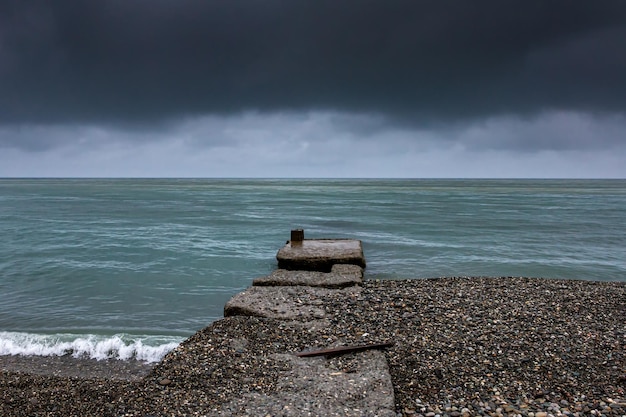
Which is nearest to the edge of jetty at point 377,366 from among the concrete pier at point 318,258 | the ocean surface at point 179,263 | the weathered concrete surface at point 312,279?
the weathered concrete surface at point 312,279

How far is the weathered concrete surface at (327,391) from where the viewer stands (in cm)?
495

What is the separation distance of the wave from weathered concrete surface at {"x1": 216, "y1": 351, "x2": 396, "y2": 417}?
3266 millimetres

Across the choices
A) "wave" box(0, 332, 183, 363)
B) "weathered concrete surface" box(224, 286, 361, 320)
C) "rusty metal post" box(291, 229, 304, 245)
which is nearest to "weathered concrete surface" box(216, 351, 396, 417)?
"weathered concrete surface" box(224, 286, 361, 320)

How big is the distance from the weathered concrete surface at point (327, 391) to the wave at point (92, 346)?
3266 millimetres

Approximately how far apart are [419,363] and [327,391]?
1514mm

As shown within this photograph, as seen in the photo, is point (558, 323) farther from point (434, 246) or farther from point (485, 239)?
point (485, 239)

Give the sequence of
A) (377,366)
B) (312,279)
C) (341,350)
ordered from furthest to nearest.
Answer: (312,279)
(341,350)
(377,366)

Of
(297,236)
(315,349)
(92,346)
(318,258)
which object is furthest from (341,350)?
(297,236)

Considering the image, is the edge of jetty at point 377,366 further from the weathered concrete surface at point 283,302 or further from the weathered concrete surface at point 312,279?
the weathered concrete surface at point 312,279

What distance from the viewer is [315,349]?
661cm

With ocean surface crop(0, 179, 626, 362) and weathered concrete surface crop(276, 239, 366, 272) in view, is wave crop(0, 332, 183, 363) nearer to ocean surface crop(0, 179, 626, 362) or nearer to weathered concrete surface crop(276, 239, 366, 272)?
ocean surface crop(0, 179, 626, 362)

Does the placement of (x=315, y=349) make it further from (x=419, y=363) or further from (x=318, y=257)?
(x=318, y=257)

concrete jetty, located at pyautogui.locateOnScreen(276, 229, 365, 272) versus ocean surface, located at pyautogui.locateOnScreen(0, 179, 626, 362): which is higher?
concrete jetty, located at pyautogui.locateOnScreen(276, 229, 365, 272)

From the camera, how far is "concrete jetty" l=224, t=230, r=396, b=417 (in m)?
5.06
